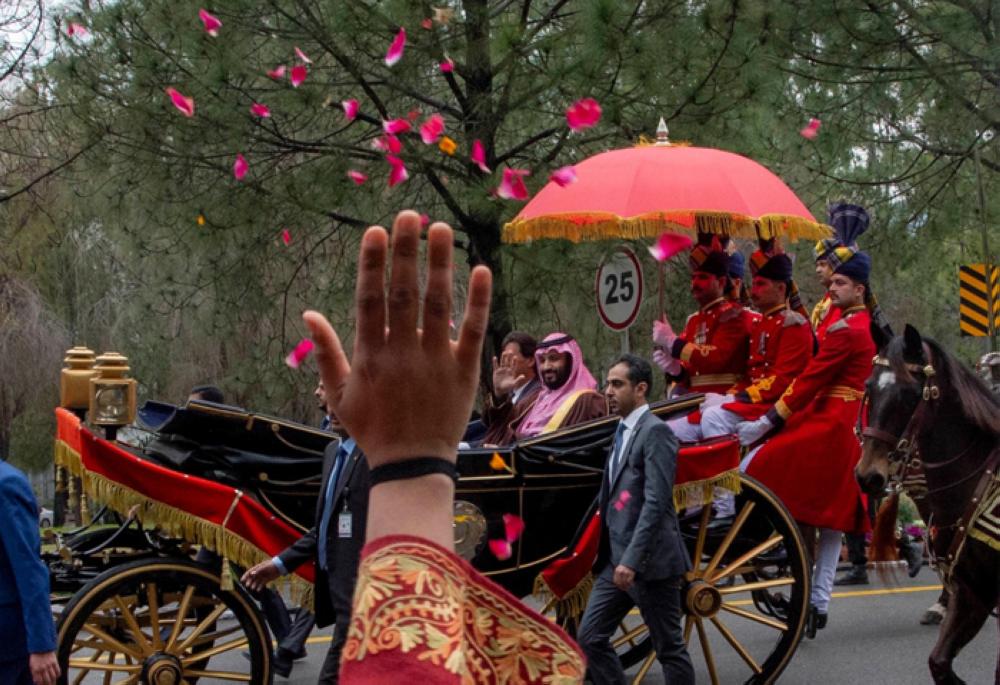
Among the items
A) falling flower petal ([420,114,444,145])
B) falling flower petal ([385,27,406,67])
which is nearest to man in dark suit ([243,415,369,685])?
falling flower petal ([420,114,444,145])

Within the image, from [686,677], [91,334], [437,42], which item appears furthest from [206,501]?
[91,334]

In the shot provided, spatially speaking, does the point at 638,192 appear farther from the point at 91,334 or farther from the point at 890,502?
the point at 91,334

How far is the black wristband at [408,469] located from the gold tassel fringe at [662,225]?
6.68 meters

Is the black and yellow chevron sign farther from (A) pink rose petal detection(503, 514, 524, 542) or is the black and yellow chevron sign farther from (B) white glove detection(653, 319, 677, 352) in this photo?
(A) pink rose petal detection(503, 514, 524, 542)

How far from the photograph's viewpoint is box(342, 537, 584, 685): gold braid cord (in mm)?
1211

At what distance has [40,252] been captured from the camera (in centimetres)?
2072

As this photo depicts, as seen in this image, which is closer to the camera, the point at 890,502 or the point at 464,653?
the point at 464,653

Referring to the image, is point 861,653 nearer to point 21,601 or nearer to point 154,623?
point 154,623

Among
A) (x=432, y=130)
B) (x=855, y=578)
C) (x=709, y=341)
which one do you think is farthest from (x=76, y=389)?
(x=855, y=578)

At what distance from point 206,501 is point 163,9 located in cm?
540

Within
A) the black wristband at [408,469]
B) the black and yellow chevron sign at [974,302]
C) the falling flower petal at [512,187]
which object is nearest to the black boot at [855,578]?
the falling flower petal at [512,187]

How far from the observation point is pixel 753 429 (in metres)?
8.14

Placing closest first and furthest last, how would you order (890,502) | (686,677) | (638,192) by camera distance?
(686,677), (890,502), (638,192)

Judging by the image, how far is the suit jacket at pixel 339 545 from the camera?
5516 mm
